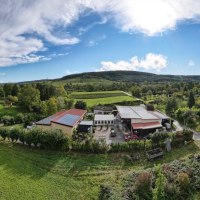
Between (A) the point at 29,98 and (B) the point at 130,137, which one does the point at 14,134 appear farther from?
(A) the point at 29,98

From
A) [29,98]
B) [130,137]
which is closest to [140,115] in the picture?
[130,137]

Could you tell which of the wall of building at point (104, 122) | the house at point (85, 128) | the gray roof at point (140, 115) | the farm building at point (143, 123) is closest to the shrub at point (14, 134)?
the house at point (85, 128)

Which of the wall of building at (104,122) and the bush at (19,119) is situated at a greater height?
the bush at (19,119)

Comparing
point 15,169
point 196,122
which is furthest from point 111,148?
point 196,122

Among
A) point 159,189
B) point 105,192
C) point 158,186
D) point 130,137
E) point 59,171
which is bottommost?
point 59,171

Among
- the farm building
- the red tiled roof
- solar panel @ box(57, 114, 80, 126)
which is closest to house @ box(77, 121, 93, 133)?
solar panel @ box(57, 114, 80, 126)

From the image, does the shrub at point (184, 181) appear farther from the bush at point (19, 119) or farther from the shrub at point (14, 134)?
the bush at point (19, 119)
